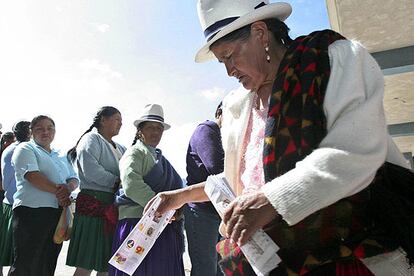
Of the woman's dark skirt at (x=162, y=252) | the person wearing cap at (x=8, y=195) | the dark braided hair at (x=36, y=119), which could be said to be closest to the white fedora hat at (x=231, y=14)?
the woman's dark skirt at (x=162, y=252)

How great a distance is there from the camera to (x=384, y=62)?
18.3ft

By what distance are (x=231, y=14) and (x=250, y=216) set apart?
761mm

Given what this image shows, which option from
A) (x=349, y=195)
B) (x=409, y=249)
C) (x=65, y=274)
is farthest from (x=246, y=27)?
(x=65, y=274)

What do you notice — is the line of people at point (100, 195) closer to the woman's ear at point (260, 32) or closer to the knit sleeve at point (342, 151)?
the woman's ear at point (260, 32)

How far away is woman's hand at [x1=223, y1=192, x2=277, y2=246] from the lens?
1018 mm

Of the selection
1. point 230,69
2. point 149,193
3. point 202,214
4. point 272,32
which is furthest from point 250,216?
point 149,193

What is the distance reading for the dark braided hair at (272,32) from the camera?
1.39m

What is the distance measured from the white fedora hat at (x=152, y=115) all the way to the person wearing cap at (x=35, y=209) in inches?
37.7

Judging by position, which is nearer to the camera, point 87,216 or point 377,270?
point 377,270

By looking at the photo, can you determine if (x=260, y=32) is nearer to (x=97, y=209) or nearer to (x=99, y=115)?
(x=97, y=209)

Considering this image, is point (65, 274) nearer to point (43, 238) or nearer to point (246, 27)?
point (43, 238)

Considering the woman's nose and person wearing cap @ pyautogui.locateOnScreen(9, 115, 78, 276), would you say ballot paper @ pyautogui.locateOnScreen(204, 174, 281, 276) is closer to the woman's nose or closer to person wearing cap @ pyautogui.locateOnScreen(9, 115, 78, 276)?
the woman's nose

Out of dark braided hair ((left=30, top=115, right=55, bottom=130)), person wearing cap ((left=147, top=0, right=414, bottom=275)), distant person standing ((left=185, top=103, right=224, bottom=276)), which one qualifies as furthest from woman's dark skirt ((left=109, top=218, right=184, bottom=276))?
person wearing cap ((left=147, top=0, right=414, bottom=275))

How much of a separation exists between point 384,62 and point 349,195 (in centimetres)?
522
